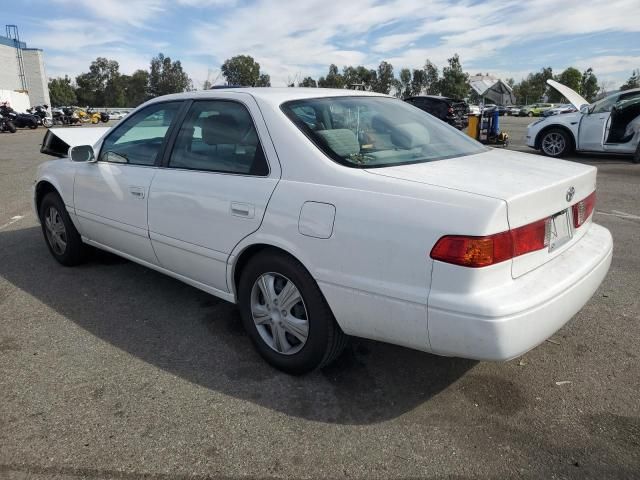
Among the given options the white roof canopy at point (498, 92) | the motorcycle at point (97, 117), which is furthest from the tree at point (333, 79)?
the white roof canopy at point (498, 92)

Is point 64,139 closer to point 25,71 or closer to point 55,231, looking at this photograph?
point 55,231

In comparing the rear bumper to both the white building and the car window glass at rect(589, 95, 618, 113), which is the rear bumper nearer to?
the car window glass at rect(589, 95, 618, 113)

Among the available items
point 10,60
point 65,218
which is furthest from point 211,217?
point 10,60

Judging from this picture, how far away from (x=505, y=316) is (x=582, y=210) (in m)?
1.11

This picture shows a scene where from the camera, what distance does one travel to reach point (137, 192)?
3621 mm

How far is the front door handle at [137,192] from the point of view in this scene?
3586 millimetres

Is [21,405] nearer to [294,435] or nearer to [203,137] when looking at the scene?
[294,435]

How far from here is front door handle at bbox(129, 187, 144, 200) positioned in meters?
3.59

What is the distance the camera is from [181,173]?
3332 millimetres

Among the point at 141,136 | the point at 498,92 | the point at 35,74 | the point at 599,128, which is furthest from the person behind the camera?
the point at 35,74

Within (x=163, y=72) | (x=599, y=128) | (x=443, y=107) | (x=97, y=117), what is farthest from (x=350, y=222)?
(x=163, y=72)

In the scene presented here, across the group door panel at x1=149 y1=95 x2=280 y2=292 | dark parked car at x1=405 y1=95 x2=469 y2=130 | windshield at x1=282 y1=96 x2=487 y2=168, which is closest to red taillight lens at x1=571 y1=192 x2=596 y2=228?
windshield at x1=282 y1=96 x2=487 y2=168

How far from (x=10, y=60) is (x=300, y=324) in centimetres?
6098

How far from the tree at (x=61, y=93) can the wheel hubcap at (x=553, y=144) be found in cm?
9156
